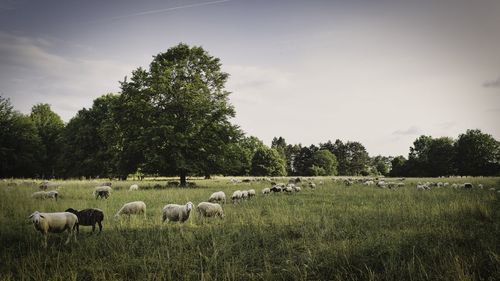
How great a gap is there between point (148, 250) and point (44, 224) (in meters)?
3.02

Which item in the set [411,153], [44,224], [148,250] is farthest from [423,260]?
[411,153]

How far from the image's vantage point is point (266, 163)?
3440 inches

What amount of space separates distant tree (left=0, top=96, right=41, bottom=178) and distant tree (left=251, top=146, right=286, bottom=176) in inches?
2133

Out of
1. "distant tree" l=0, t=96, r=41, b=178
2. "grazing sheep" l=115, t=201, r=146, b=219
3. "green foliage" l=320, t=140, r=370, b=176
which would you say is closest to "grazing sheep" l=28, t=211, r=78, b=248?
"grazing sheep" l=115, t=201, r=146, b=219

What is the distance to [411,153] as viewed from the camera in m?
91.2

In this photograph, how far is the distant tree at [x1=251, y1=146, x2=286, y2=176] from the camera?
87.1 metres

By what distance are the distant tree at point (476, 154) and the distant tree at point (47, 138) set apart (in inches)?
3398

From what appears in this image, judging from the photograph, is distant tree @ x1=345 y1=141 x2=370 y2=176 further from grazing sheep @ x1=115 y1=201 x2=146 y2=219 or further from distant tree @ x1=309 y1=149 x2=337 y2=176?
grazing sheep @ x1=115 y1=201 x2=146 y2=219

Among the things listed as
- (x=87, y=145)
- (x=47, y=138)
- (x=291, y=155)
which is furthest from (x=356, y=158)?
(x=47, y=138)

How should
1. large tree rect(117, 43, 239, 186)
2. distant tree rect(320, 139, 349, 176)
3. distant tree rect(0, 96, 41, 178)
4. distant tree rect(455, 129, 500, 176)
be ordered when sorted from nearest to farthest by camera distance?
large tree rect(117, 43, 239, 186) < distant tree rect(0, 96, 41, 178) < distant tree rect(455, 129, 500, 176) < distant tree rect(320, 139, 349, 176)

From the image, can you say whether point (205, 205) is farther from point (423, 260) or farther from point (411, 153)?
point (411, 153)

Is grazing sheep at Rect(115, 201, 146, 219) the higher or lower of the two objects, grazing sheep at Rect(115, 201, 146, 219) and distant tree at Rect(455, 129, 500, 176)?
the lower

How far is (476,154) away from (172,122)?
244ft

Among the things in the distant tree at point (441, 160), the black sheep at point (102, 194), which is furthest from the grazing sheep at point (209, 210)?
the distant tree at point (441, 160)
